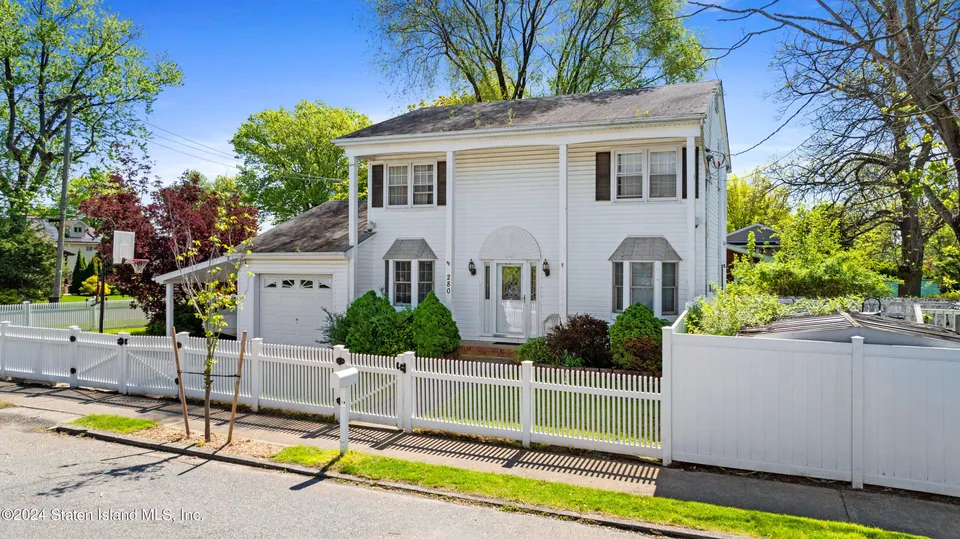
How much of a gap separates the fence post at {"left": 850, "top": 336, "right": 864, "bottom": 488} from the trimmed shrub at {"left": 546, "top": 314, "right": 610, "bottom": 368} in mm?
6341

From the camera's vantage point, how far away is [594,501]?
19.7 ft

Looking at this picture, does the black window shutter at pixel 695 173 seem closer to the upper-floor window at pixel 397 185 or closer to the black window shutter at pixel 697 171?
the black window shutter at pixel 697 171

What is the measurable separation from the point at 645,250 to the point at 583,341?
294cm

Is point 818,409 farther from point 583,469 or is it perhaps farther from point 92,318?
point 92,318

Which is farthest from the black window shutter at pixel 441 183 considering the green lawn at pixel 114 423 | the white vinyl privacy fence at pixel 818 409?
the white vinyl privacy fence at pixel 818 409

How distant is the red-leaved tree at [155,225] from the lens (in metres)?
17.5

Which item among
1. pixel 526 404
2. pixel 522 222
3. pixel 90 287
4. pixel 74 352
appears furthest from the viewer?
pixel 90 287

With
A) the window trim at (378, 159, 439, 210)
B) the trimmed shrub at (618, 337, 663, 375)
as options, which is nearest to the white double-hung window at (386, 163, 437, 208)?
the window trim at (378, 159, 439, 210)

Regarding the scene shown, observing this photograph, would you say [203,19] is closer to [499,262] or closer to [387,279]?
[387,279]

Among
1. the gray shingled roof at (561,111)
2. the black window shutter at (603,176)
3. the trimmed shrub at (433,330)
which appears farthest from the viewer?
the black window shutter at (603,176)

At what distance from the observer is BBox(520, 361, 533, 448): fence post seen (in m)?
7.91

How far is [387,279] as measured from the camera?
16062mm

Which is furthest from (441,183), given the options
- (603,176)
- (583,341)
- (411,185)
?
(583,341)

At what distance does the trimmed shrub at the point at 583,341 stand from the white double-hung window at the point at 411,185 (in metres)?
5.60
